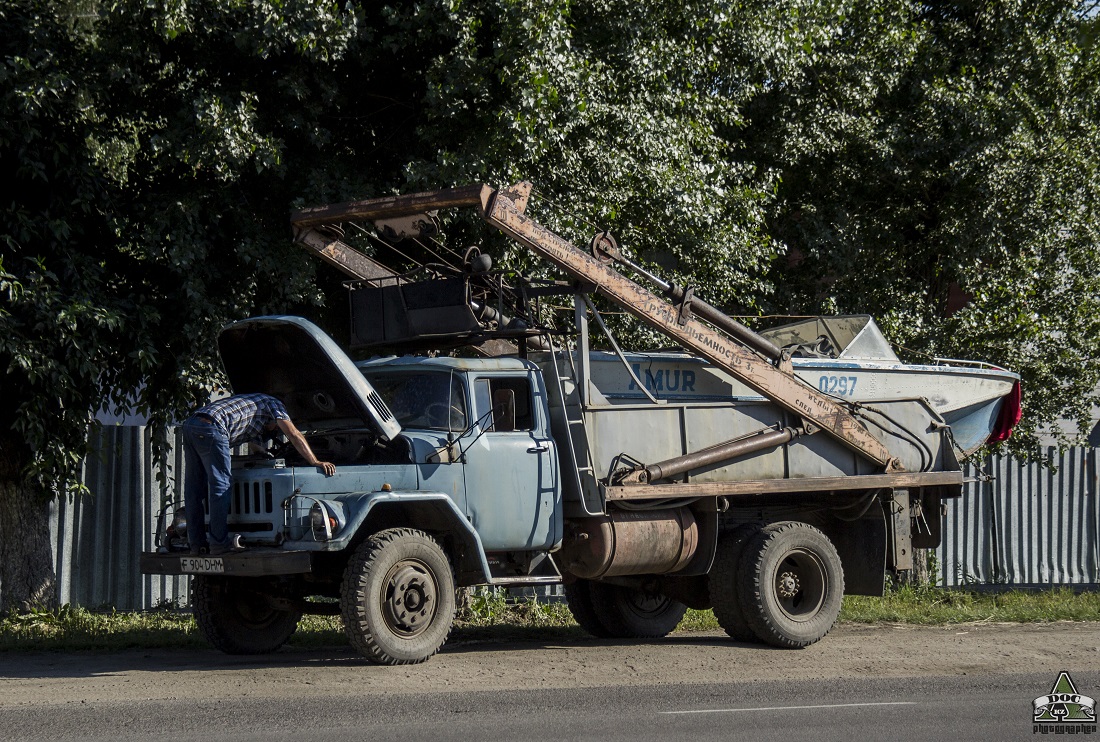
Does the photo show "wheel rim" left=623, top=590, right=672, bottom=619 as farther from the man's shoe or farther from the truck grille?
the man's shoe

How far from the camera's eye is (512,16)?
11.3m

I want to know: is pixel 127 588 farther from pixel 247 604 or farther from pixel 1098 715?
pixel 1098 715

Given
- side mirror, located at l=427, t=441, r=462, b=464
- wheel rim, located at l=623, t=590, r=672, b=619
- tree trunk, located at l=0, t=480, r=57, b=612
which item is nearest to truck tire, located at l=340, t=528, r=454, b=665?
side mirror, located at l=427, t=441, r=462, b=464

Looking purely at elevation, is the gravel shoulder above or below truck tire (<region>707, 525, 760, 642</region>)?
below

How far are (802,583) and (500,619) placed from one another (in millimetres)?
3315

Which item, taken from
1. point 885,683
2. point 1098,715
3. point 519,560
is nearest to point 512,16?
point 519,560

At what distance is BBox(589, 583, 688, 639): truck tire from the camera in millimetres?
11703

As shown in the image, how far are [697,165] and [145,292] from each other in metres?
5.93

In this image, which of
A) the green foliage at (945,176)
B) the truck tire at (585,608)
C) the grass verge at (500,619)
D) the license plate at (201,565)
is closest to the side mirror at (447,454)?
the license plate at (201,565)

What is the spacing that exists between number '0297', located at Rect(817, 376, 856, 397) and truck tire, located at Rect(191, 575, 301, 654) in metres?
5.27

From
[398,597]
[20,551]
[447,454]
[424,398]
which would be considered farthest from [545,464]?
[20,551]

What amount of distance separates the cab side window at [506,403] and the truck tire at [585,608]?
2.50m

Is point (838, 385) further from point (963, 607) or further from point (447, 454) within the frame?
point (447, 454)

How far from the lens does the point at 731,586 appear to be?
35.1 feet
